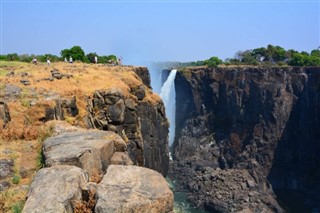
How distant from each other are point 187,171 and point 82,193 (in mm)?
55776

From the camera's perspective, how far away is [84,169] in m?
9.70

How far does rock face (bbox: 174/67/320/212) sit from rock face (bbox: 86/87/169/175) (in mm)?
22652

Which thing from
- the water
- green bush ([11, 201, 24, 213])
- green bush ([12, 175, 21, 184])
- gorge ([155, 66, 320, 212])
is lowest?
the water

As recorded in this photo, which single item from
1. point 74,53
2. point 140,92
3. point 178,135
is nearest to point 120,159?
point 140,92

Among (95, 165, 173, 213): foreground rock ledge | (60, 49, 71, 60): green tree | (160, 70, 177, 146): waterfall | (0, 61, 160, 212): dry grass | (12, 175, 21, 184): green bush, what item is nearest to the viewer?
(95, 165, 173, 213): foreground rock ledge

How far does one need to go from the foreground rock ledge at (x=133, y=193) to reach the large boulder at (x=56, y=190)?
0.55 meters

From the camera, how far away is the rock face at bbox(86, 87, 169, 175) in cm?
2419

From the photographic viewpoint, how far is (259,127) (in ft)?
217

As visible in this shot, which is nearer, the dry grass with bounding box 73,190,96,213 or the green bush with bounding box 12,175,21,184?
the dry grass with bounding box 73,190,96,213

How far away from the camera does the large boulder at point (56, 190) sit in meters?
7.47

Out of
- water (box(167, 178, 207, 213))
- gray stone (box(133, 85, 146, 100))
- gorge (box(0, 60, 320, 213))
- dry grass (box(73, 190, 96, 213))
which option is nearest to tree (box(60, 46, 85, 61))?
gorge (box(0, 60, 320, 213))

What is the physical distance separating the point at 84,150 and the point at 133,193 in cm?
294

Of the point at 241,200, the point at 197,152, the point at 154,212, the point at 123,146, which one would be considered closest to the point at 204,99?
the point at 197,152

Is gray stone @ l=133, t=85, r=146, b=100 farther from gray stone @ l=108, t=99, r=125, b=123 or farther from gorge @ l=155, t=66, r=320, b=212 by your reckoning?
gorge @ l=155, t=66, r=320, b=212
